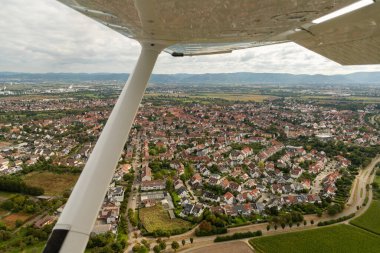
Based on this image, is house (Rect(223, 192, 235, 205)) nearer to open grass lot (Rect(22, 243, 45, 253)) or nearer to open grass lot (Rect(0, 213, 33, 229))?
open grass lot (Rect(22, 243, 45, 253))

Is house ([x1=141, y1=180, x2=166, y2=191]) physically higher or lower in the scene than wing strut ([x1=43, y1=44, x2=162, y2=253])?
lower

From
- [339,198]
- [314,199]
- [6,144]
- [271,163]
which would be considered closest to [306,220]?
[314,199]

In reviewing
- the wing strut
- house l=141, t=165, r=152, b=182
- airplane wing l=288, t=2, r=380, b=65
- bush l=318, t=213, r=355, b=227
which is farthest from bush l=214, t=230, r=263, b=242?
the wing strut

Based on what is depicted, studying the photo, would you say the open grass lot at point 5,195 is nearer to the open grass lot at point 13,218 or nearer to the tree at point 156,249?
the open grass lot at point 13,218

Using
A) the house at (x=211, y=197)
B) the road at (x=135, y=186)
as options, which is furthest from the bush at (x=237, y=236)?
the house at (x=211, y=197)

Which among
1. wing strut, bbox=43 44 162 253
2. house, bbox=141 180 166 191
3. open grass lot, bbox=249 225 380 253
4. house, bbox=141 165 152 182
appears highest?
wing strut, bbox=43 44 162 253

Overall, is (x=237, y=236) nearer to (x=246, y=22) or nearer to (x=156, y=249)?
(x=156, y=249)
